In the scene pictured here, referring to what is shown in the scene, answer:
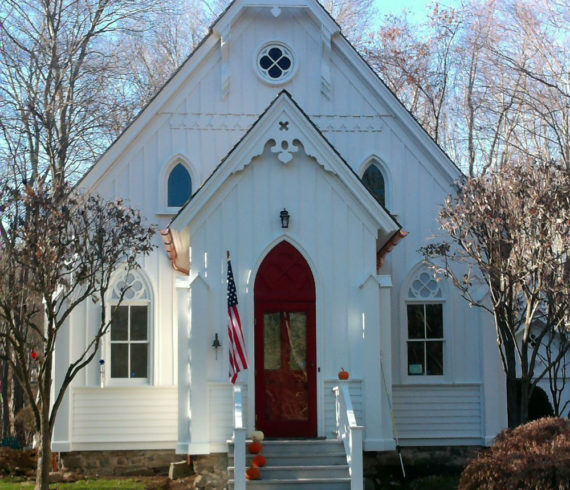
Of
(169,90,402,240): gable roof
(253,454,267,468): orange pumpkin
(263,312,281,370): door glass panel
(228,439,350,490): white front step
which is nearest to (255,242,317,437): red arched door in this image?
(263,312,281,370): door glass panel

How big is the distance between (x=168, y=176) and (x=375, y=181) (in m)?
4.21

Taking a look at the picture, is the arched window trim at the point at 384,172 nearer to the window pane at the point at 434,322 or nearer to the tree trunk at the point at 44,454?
the window pane at the point at 434,322

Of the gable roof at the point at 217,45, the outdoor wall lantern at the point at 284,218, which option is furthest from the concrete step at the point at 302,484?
the gable roof at the point at 217,45

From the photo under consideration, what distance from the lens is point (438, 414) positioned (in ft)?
61.1

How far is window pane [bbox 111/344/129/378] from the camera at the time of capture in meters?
18.5

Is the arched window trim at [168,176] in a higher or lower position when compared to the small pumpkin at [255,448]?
higher

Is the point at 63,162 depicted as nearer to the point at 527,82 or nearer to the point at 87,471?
the point at 87,471

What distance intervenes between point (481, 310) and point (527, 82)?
11.2m

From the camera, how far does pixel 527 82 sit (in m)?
27.5

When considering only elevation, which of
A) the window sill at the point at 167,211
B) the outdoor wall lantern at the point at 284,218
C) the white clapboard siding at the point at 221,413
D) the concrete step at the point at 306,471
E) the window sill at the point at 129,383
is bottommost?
the concrete step at the point at 306,471

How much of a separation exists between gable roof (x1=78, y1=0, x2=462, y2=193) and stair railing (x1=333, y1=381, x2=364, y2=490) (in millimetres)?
5617

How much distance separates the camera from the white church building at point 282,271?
1625 centimetres

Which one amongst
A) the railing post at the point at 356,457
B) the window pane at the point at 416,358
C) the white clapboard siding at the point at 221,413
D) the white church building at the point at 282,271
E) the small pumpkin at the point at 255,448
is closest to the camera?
the railing post at the point at 356,457

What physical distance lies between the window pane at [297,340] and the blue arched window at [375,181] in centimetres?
390
